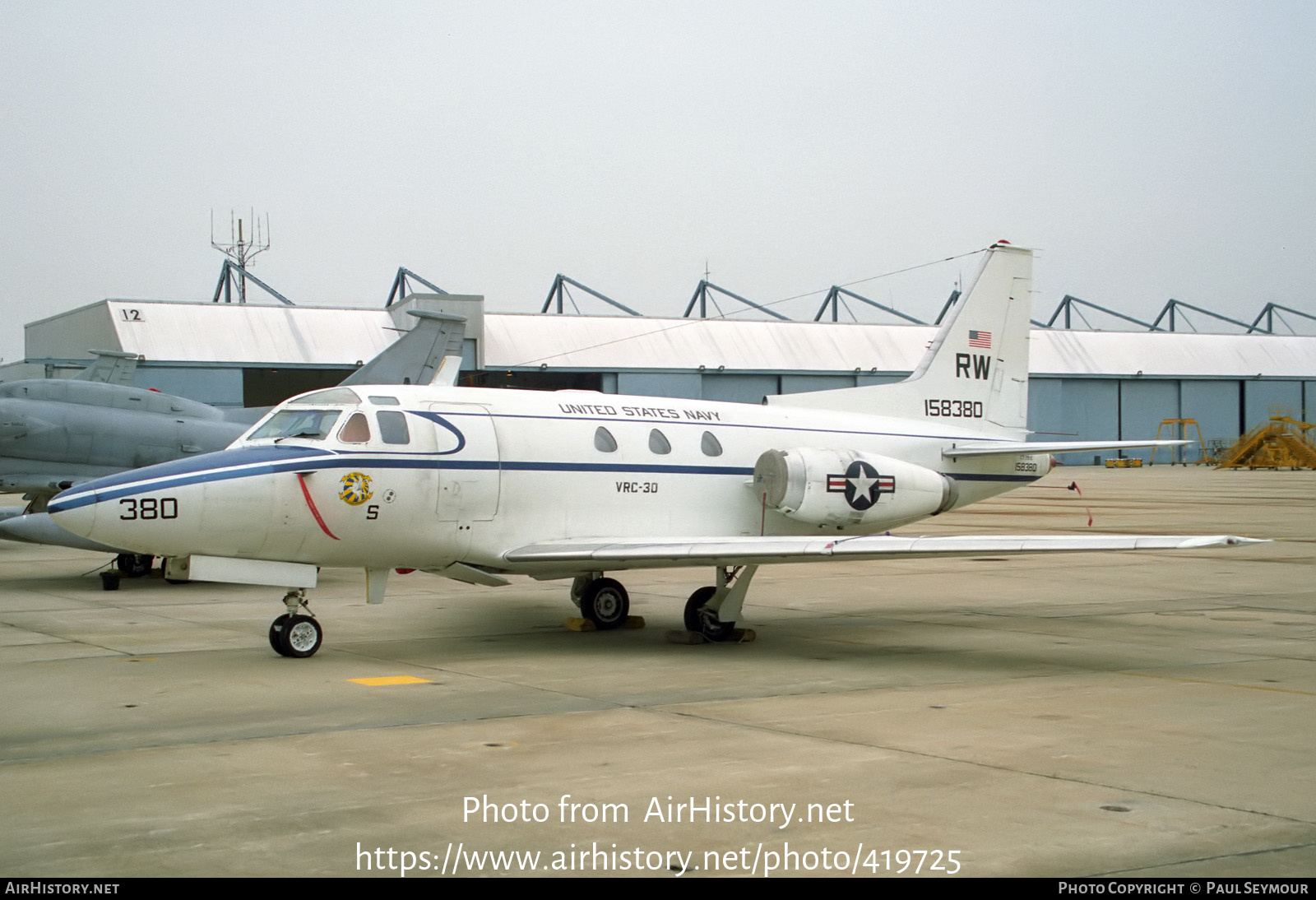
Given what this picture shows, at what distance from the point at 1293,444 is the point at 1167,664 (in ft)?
211

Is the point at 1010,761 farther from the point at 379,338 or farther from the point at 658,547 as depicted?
the point at 379,338

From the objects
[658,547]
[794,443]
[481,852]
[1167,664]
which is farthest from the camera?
[794,443]

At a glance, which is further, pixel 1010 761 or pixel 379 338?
pixel 379 338

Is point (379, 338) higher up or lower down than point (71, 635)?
higher up

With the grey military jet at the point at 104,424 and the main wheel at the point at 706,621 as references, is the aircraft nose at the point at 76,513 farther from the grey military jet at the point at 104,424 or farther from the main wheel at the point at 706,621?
the grey military jet at the point at 104,424

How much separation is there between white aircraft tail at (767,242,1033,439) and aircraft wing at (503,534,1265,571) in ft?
15.0

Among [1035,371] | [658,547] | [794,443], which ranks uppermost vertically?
[1035,371]

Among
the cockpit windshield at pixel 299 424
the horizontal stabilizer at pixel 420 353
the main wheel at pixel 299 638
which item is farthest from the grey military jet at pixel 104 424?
the main wheel at pixel 299 638

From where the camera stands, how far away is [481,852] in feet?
19.9

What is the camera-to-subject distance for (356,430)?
1255 centimetres

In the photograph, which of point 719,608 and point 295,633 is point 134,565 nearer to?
point 295,633

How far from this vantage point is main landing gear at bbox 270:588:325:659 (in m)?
12.2

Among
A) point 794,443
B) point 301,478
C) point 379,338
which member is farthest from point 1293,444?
point 301,478

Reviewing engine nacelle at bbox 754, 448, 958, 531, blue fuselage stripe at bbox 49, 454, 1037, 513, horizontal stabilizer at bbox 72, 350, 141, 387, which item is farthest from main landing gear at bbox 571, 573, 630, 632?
horizontal stabilizer at bbox 72, 350, 141, 387
